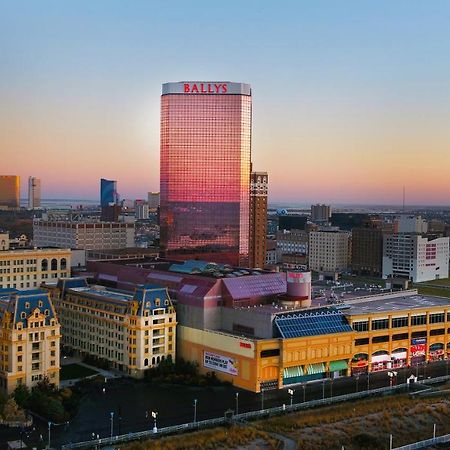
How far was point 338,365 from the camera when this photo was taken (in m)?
72.8

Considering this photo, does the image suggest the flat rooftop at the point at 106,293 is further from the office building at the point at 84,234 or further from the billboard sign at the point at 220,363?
the office building at the point at 84,234

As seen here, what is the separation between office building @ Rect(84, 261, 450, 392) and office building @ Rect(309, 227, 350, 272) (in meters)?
95.2

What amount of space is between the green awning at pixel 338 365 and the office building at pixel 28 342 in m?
26.5

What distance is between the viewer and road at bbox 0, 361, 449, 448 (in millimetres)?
54500

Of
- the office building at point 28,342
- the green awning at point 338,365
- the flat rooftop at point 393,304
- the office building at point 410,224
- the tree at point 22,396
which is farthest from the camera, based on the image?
the office building at point 410,224

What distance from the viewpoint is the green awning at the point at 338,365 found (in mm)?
72188

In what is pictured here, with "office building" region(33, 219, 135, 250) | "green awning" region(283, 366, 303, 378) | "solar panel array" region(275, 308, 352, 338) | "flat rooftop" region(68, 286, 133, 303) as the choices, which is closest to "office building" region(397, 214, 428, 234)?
"office building" region(33, 219, 135, 250)

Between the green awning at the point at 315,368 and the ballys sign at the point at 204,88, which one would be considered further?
the ballys sign at the point at 204,88

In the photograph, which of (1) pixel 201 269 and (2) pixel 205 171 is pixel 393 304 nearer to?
(1) pixel 201 269

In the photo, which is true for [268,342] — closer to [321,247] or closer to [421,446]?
[421,446]

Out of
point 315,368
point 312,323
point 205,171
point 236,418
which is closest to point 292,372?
point 315,368

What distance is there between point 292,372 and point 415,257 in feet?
325

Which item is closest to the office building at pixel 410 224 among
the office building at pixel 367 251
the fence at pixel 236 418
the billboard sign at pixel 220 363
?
the office building at pixel 367 251

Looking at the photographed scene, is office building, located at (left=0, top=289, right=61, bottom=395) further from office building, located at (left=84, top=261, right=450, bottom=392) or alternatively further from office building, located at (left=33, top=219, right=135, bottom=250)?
office building, located at (left=33, top=219, right=135, bottom=250)
